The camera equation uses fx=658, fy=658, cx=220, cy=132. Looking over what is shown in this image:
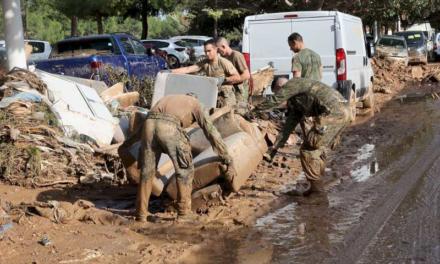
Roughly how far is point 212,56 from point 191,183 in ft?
8.89

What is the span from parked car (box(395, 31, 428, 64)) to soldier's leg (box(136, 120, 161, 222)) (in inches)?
1045

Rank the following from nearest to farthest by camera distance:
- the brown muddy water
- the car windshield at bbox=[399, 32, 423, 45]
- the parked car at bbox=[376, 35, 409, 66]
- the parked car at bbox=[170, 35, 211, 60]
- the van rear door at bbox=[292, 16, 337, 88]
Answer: the brown muddy water, the van rear door at bbox=[292, 16, 337, 88], the parked car at bbox=[376, 35, 409, 66], the parked car at bbox=[170, 35, 211, 60], the car windshield at bbox=[399, 32, 423, 45]

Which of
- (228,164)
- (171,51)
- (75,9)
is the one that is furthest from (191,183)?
(75,9)

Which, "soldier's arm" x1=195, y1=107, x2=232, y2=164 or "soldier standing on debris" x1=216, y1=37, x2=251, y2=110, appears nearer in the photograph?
"soldier's arm" x1=195, y1=107, x2=232, y2=164

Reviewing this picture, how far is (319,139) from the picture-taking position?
24.8ft

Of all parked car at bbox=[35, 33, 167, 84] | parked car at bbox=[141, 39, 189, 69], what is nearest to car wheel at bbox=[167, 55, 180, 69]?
parked car at bbox=[141, 39, 189, 69]

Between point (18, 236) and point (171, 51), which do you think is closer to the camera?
point (18, 236)

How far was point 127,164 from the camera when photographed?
7414mm

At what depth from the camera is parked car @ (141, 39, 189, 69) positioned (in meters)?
28.6

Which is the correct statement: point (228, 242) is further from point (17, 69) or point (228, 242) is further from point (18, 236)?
point (17, 69)

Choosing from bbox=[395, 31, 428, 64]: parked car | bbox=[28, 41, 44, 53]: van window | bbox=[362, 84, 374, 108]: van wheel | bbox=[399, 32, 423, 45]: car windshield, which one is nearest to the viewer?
bbox=[362, 84, 374, 108]: van wheel

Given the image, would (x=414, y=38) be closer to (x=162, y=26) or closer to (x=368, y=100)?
(x=368, y=100)

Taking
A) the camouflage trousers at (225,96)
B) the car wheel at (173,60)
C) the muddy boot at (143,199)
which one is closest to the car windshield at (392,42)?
the car wheel at (173,60)

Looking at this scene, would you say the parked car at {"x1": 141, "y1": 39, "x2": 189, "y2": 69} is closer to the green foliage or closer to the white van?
the white van
